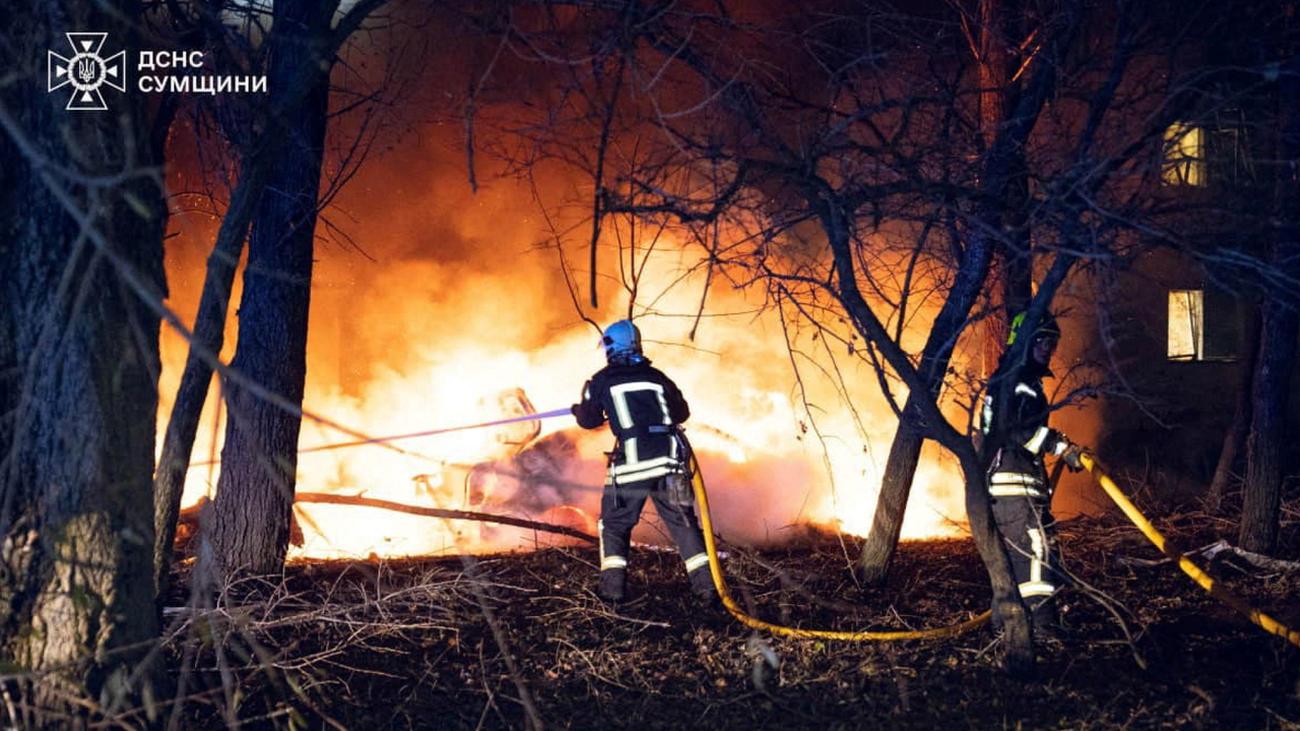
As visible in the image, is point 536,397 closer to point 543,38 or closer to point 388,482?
point 388,482

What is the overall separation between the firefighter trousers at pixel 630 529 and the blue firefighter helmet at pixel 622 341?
83cm

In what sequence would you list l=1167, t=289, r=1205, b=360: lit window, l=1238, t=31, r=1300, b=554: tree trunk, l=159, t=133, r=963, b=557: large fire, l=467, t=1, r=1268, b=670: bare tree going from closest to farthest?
l=467, t=1, r=1268, b=670: bare tree
l=1238, t=31, r=1300, b=554: tree trunk
l=159, t=133, r=963, b=557: large fire
l=1167, t=289, r=1205, b=360: lit window

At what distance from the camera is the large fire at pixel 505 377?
994 cm

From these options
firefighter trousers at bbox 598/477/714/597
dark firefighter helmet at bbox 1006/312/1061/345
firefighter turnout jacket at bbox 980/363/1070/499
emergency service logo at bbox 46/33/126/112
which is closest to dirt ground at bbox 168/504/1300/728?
firefighter trousers at bbox 598/477/714/597

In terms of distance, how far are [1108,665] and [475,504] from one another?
567 centimetres

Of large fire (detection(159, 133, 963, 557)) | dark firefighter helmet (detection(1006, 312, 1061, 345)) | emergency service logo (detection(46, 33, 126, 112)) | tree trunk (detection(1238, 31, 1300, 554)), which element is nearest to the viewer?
emergency service logo (detection(46, 33, 126, 112))

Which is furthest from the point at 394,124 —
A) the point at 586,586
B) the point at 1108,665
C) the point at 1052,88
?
the point at 1108,665

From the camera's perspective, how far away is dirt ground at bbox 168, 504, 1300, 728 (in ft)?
16.1

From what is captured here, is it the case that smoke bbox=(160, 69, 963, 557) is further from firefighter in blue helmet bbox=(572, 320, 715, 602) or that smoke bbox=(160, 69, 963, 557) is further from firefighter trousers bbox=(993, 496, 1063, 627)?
firefighter trousers bbox=(993, 496, 1063, 627)

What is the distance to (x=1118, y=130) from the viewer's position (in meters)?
5.30

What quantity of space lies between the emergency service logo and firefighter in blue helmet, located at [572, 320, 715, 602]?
11.3ft

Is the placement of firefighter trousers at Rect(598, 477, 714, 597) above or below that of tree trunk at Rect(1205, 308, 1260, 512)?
below

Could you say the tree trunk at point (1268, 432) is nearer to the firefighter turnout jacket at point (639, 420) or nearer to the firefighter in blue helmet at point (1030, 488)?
the firefighter in blue helmet at point (1030, 488)

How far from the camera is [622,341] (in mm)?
7078
